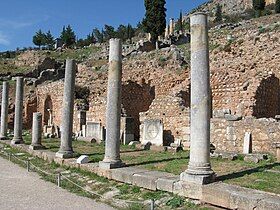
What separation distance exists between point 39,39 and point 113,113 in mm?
98812

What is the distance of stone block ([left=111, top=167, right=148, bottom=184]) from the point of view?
11095mm

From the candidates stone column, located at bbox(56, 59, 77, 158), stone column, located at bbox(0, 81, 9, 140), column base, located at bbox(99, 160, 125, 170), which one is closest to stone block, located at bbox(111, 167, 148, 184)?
column base, located at bbox(99, 160, 125, 170)

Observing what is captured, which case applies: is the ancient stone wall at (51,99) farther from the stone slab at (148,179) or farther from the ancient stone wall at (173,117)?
the stone slab at (148,179)

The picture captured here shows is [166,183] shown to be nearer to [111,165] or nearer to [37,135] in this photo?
[111,165]

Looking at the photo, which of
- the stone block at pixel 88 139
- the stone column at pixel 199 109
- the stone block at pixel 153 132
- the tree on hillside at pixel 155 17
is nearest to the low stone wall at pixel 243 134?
the stone block at pixel 153 132

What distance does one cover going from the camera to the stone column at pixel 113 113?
41.6ft

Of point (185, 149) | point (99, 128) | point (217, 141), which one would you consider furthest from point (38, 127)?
point (217, 141)

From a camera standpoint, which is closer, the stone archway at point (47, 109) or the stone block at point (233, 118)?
the stone block at point (233, 118)

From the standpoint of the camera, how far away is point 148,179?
10.3 meters

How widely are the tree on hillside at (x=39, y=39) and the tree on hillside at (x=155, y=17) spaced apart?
165 ft

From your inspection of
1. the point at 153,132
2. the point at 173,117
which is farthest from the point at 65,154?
the point at 173,117

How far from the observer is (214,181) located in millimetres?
9508

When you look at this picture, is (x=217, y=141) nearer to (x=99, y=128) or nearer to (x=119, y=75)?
(x=119, y=75)

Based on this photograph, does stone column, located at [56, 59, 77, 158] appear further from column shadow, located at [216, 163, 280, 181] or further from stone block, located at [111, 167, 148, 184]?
column shadow, located at [216, 163, 280, 181]
